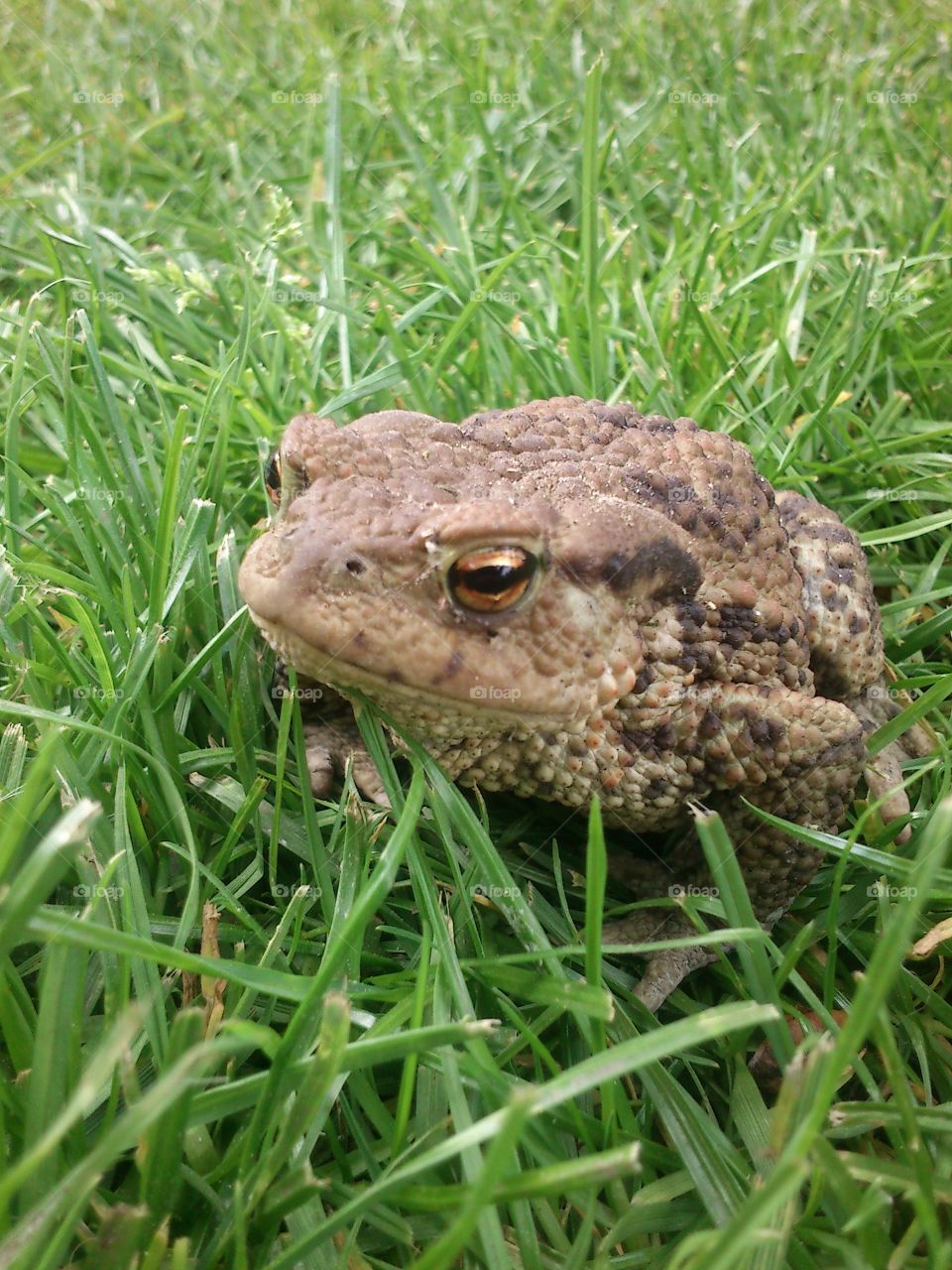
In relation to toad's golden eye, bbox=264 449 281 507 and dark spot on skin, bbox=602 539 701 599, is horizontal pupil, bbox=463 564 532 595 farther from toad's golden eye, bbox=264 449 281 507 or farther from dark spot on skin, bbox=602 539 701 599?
toad's golden eye, bbox=264 449 281 507

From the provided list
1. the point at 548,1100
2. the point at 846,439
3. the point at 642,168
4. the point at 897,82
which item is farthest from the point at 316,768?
the point at 897,82

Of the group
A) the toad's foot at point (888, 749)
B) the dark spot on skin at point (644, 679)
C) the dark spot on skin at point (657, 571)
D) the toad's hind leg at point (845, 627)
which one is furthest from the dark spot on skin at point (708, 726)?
the toad's foot at point (888, 749)

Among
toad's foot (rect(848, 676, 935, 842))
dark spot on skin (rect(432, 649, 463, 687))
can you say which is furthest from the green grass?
dark spot on skin (rect(432, 649, 463, 687))

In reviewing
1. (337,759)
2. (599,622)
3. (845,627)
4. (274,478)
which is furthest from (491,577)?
(845,627)

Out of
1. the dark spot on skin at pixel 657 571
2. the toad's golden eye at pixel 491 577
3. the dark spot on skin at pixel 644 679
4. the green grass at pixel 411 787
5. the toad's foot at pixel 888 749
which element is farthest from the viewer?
the toad's foot at pixel 888 749

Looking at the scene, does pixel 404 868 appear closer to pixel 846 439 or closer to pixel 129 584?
pixel 129 584

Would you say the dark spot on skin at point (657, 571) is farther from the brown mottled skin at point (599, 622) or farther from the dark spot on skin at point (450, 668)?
the dark spot on skin at point (450, 668)
